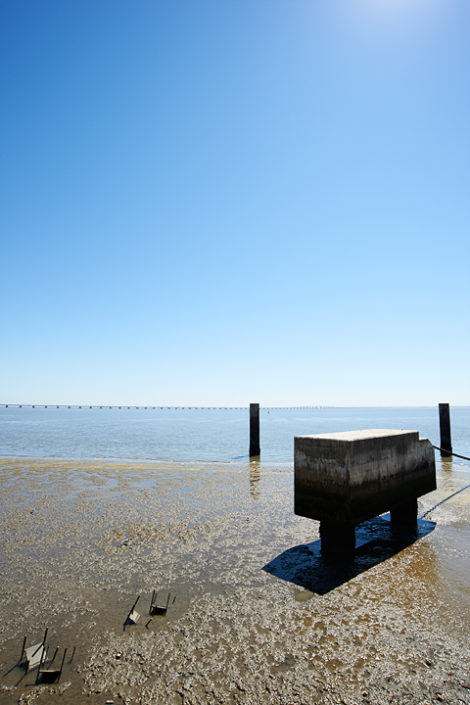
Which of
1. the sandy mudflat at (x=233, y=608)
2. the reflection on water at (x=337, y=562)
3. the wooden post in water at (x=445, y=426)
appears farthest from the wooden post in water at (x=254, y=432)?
the reflection on water at (x=337, y=562)

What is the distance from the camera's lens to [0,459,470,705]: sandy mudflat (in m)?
2.86

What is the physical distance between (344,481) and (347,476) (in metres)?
0.09

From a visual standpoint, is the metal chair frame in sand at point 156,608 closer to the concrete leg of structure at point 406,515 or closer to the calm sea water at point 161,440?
the concrete leg of structure at point 406,515

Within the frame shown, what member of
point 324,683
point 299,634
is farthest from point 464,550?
point 324,683

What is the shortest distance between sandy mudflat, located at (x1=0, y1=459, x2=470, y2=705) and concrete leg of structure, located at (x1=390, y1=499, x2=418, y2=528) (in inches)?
7.7

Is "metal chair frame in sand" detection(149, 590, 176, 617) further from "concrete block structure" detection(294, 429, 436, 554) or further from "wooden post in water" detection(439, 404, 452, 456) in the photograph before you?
"wooden post in water" detection(439, 404, 452, 456)

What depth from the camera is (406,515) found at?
6.71 metres

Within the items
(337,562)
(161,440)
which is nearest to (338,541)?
(337,562)

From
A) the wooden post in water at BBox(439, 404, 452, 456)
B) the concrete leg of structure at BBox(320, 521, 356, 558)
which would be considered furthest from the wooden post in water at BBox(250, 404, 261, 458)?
the concrete leg of structure at BBox(320, 521, 356, 558)

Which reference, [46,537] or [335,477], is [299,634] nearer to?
[335,477]

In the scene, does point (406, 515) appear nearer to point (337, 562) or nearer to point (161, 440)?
point (337, 562)

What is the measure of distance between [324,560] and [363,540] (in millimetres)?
1239

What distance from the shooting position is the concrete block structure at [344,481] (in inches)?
196

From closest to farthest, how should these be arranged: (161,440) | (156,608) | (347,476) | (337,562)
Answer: (156,608), (347,476), (337,562), (161,440)
